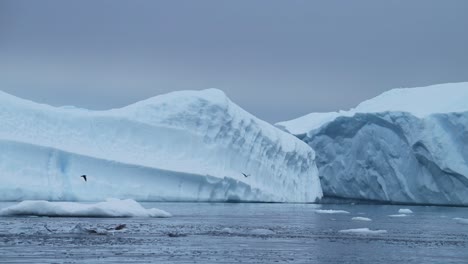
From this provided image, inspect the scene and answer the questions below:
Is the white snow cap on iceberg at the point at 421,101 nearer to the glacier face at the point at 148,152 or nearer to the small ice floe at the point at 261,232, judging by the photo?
the glacier face at the point at 148,152

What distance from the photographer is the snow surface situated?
60.1 ft

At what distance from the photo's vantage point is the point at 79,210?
19078mm

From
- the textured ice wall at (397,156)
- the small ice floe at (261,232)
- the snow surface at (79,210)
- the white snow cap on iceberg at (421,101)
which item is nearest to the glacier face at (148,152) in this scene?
the textured ice wall at (397,156)

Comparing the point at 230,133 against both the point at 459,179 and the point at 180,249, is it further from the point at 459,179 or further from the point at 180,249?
the point at 180,249

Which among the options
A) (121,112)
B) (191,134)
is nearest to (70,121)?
(121,112)

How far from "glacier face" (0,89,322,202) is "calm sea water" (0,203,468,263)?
7.52m

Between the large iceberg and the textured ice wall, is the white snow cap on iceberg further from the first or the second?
the textured ice wall

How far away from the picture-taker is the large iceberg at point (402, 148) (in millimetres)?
33000

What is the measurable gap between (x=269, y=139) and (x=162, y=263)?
2255 cm

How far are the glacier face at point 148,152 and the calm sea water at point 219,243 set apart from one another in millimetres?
7524

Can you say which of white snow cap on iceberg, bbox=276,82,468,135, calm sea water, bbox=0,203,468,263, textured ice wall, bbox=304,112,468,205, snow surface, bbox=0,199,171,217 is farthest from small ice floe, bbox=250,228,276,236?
white snow cap on iceberg, bbox=276,82,468,135

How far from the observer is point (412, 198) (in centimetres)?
3512

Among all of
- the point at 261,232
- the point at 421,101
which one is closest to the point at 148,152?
the point at 261,232

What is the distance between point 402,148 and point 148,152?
12259mm
